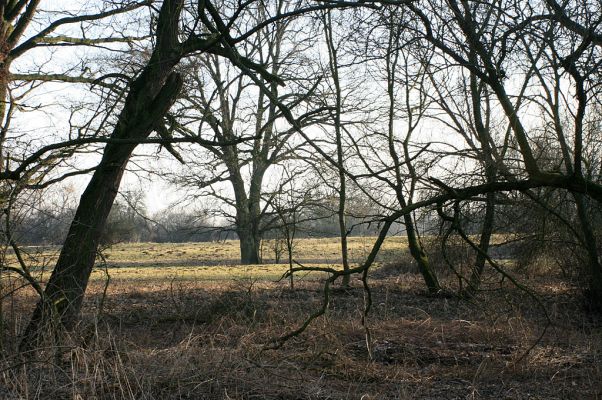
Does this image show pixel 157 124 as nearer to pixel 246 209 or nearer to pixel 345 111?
pixel 345 111

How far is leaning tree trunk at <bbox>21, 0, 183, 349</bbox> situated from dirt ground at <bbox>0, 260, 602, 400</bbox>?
0.47 metres

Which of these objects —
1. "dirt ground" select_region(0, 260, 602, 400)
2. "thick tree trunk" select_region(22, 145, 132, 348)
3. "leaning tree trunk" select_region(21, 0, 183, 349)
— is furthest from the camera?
"leaning tree trunk" select_region(21, 0, 183, 349)

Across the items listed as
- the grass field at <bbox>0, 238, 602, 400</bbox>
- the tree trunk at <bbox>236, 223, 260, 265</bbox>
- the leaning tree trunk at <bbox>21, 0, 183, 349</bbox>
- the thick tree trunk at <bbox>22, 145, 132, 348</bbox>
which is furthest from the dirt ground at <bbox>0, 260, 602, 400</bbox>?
the tree trunk at <bbox>236, 223, 260, 265</bbox>

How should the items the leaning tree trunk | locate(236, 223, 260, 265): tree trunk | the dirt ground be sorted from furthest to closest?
locate(236, 223, 260, 265): tree trunk < the leaning tree trunk < the dirt ground

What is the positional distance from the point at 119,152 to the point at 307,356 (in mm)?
3335

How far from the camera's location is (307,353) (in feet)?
23.7

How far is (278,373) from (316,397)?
74cm

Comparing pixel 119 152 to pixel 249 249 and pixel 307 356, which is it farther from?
pixel 249 249

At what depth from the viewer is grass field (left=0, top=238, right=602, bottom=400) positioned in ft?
18.1

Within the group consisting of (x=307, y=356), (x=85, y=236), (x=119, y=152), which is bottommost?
(x=307, y=356)

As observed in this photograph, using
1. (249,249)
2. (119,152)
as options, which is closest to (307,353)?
(119,152)

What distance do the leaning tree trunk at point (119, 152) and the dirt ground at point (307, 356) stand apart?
0.47 m

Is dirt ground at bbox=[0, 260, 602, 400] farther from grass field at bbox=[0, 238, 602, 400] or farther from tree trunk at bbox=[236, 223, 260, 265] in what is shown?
tree trunk at bbox=[236, 223, 260, 265]

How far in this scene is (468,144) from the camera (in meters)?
13.6
